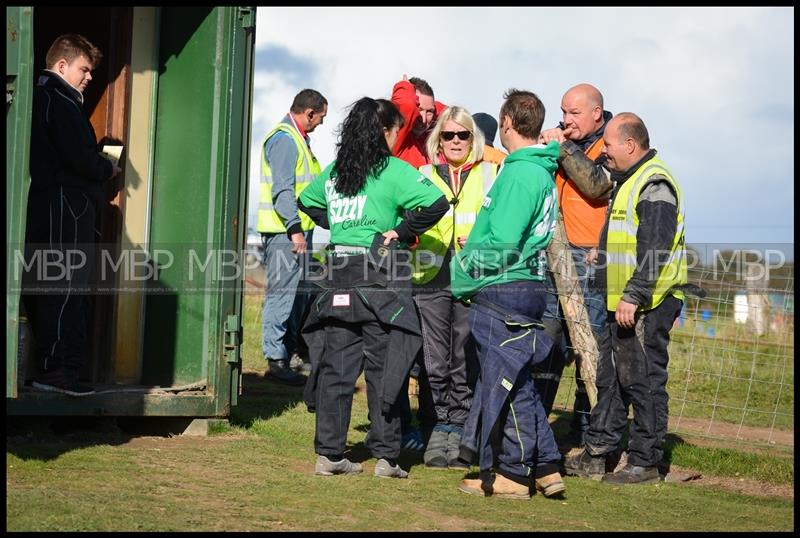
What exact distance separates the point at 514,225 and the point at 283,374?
447 cm

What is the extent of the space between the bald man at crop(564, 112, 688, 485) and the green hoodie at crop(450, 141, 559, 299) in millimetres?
684

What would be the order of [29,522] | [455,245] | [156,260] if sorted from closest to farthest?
[29,522] → [455,245] → [156,260]

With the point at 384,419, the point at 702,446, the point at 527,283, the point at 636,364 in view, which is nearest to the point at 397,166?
the point at 527,283

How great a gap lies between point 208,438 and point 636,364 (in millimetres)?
2802

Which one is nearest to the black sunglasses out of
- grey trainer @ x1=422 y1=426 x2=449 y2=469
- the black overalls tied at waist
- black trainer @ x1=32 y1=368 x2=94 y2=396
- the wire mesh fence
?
the black overalls tied at waist

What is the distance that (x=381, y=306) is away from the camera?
20.1 ft

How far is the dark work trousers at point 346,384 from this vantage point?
622cm

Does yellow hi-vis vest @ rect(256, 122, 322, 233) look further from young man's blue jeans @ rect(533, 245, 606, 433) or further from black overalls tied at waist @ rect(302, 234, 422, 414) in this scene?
black overalls tied at waist @ rect(302, 234, 422, 414)

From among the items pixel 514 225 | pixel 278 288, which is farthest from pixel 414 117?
pixel 278 288

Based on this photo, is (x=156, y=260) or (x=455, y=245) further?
(x=156, y=260)

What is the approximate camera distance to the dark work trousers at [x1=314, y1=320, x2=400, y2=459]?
20.4ft

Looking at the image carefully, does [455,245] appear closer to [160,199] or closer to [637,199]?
[637,199]

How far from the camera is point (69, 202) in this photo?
266 inches

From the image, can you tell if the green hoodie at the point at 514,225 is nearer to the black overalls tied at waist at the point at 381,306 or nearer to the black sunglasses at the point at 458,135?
the black overalls tied at waist at the point at 381,306
